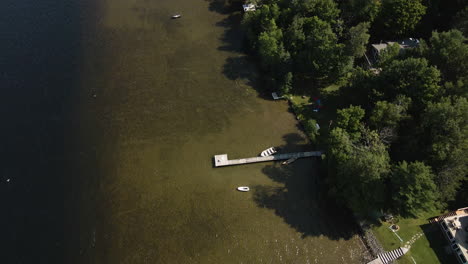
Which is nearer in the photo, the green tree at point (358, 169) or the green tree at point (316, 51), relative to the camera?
the green tree at point (358, 169)

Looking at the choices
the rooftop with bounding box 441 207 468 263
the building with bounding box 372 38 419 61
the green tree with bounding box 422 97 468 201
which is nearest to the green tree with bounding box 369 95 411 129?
the green tree with bounding box 422 97 468 201

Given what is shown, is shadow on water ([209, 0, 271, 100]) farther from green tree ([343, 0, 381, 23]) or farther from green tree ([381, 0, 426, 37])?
green tree ([381, 0, 426, 37])

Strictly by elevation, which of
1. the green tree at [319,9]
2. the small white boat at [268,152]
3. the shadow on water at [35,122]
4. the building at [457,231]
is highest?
the green tree at [319,9]

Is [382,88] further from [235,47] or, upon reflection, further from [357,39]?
[235,47]

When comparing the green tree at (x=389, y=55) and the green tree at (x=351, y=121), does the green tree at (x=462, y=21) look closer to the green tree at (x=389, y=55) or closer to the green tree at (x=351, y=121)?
the green tree at (x=389, y=55)

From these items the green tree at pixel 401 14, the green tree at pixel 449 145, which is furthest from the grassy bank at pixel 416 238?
the green tree at pixel 401 14

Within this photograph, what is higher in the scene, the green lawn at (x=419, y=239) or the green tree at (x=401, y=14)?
the green tree at (x=401, y=14)
